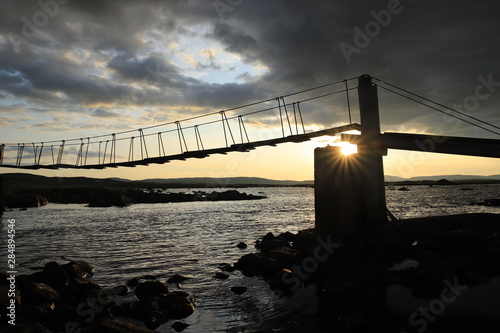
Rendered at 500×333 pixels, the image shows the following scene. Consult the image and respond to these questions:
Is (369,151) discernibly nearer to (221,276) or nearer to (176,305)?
(221,276)

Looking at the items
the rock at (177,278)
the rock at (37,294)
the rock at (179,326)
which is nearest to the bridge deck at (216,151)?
the rock at (177,278)

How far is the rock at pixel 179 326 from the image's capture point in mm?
9916

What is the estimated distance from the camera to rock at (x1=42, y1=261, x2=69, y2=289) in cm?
1328

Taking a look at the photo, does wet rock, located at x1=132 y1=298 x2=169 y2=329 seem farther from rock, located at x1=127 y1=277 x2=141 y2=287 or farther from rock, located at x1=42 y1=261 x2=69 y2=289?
rock, located at x1=42 y1=261 x2=69 y2=289

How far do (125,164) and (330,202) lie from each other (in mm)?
17499

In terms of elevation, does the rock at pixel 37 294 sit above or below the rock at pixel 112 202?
below

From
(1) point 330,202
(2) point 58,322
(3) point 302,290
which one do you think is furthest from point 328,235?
(2) point 58,322

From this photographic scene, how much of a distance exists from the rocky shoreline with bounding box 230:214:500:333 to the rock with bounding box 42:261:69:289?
774cm

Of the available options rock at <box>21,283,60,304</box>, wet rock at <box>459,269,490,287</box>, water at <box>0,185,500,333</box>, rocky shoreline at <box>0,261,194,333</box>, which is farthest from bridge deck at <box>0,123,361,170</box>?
rock at <box>21,283,60,304</box>

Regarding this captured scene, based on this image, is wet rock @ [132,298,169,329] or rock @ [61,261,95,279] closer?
wet rock @ [132,298,169,329]

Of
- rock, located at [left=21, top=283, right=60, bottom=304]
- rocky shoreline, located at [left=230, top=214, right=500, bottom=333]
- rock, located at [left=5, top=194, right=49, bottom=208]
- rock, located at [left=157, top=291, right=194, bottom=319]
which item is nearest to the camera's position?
rocky shoreline, located at [left=230, top=214, right=500, bottom=333]

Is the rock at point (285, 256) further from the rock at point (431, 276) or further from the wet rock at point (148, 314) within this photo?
the wet rock at point (148, 314)
